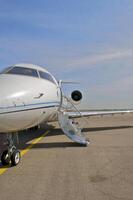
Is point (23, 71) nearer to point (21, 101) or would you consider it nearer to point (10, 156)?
point (21, 101)

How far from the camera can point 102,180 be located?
6.79 m

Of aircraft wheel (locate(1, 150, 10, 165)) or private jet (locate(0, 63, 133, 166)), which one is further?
aircraft wheel (locate(1, 150, 10, 165))

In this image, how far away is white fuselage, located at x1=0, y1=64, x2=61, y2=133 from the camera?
24.2 ft

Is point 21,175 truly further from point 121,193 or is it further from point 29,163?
point 121,193

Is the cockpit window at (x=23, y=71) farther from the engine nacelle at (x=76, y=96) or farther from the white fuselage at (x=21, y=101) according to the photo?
the engine nacelle at (x=76, y=96)

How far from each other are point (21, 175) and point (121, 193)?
2543 mm

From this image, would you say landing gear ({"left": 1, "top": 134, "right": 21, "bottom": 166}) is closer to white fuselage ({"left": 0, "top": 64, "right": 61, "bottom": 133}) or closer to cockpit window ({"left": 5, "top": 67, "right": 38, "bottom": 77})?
white fuselage ({"left": 0, "top": 64, "right": 61, "bottom": 133})

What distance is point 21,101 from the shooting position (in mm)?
7918

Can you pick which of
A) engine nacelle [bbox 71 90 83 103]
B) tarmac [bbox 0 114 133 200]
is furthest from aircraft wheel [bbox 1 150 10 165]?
engine nacelle [bbox 71 90 83 103]

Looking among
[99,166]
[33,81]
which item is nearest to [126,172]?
[99,166]

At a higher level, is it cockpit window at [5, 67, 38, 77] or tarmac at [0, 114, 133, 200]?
cockpit window at [5, 67, 38, 77]

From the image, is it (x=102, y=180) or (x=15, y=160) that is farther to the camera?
(x=15, y=160)

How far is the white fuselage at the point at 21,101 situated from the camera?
24.2ft

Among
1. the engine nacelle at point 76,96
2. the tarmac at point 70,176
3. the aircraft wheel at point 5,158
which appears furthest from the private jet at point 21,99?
the engine nacelle at point 76,96
